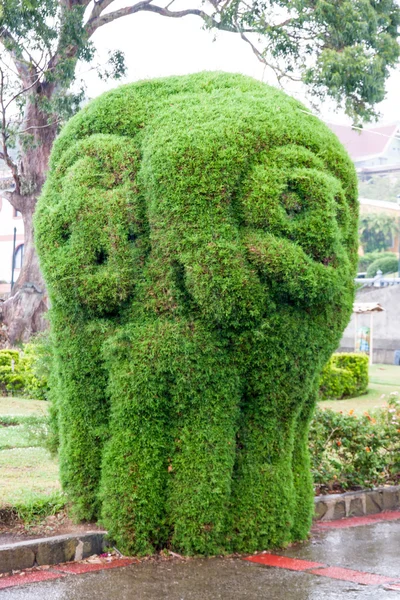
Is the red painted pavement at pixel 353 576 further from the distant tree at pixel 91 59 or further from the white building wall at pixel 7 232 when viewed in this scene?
the white building wall at pixel 7 232

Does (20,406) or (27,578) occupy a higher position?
(27,578)

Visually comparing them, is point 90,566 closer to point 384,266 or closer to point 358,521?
point 358,521

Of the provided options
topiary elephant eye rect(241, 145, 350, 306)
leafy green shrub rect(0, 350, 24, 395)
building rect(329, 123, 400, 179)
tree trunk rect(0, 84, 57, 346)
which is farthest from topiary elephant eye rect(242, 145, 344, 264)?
building rect(329, 123, 400, 179)

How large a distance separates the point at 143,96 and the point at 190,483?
2769mm

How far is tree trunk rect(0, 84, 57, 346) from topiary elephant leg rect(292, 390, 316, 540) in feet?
46.3

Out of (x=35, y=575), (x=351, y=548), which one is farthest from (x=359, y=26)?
(x=35, y=575)

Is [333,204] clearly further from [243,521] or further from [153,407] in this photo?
[243,521]

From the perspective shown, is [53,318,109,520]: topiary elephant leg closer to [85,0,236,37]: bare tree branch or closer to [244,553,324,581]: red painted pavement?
[244,553,324,581]: red painted pavement

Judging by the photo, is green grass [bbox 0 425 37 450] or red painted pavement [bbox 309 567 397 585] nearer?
red painted pavement [bbox 309 567 397 585]

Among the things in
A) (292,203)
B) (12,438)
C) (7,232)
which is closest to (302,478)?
(292,203)

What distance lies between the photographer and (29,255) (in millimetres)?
19562

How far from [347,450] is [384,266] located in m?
46.3

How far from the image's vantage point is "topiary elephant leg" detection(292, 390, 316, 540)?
5.57 meters

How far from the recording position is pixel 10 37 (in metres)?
16.8
